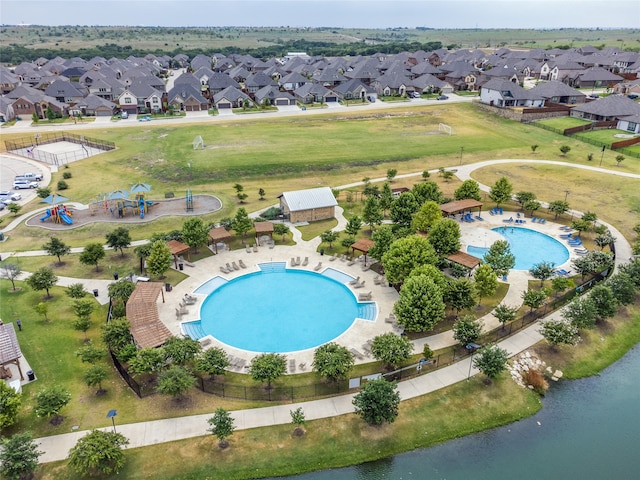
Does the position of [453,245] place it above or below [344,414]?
above

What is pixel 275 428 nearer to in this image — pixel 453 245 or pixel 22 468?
pixel 22 468

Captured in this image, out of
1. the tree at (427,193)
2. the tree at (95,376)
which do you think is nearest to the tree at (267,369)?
the tree at (95,376)

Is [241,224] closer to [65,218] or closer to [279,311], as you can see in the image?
[279,311]

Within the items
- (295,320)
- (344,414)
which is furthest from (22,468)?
(295,320)

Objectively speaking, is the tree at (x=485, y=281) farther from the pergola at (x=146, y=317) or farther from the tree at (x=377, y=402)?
the pergola at (x=146, y=317)

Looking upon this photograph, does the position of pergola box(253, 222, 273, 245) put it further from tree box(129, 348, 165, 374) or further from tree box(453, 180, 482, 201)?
tree box(453, 180, 482, 201)

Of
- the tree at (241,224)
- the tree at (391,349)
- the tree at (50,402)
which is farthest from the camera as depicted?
the tree at (241,224)
